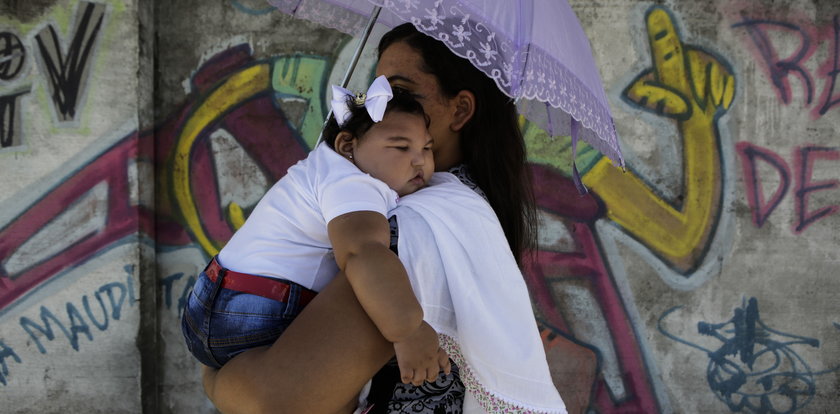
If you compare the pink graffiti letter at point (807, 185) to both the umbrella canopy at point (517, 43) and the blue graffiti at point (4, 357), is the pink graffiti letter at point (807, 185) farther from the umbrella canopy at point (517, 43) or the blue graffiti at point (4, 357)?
the blue graffiti at point (4, 357)

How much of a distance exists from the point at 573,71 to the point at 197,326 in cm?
99

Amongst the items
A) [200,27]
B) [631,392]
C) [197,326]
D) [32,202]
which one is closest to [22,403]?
[32,202]

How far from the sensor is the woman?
3.76 feet

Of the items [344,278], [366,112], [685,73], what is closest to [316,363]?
[344,278]

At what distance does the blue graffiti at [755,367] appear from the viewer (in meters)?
4.01

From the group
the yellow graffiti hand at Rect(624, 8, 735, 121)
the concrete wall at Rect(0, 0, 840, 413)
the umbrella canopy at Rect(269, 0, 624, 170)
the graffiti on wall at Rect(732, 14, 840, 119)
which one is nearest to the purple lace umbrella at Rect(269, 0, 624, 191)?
the umbrella canopy at Rect(269, 0, 624, 170)

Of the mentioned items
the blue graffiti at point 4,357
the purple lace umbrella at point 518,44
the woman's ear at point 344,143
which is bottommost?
the blue graffiti at point 4,357

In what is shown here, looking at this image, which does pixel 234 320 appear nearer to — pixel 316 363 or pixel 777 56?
pixel 316 363

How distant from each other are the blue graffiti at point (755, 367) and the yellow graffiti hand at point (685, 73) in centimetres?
117

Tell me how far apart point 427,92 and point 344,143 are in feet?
0.81

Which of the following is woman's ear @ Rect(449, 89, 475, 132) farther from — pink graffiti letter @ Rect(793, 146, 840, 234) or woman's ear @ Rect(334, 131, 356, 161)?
pink graffiti letter @ Rect(793, 146, 840, 234)

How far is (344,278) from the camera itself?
4.06 ft

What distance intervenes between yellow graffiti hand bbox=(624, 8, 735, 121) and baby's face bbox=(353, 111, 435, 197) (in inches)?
115

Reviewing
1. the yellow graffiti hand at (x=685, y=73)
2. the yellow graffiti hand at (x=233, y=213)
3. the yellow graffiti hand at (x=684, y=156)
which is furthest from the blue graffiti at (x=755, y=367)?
the yellow graffiti hand at (x=233, y=213)
